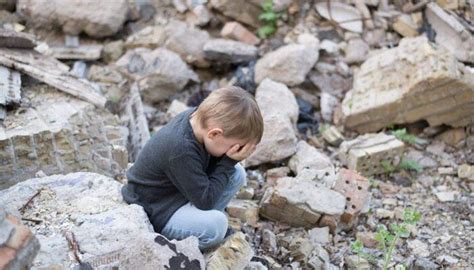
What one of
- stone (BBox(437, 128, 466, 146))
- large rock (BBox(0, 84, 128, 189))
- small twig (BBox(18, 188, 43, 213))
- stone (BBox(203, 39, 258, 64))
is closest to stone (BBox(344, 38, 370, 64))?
stone (BBox(203, 39, 258, 64))

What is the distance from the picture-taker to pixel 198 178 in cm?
302

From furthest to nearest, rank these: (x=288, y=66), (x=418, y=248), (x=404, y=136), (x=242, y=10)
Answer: (x=242, y=10), (x=288, y=66), (x=404, y=136), (x=418, y=248)

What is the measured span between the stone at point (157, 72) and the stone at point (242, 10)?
84 cm

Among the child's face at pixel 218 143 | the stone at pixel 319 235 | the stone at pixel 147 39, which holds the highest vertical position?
the child's face at pixel 218 143

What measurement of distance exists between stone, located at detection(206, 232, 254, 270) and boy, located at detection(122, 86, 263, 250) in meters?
0.07

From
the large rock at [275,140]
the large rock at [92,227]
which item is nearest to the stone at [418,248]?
the large rock at [275,140]

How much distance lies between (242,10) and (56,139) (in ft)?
10.2

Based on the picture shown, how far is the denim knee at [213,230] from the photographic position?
315cm

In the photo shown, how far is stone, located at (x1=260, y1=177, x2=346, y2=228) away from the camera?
13.3 feet

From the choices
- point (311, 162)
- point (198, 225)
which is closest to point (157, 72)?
point (311, 162)

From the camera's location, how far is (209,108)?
2963mm

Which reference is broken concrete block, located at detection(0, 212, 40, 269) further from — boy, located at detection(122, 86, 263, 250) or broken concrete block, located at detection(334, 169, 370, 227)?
broken concrete block, located at detection(334, 169, 370, 227)

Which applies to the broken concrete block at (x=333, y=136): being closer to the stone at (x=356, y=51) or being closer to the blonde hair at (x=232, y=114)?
the stone at (x=356, y=51)

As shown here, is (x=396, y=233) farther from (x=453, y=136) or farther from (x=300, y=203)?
(x=453, y=136)
